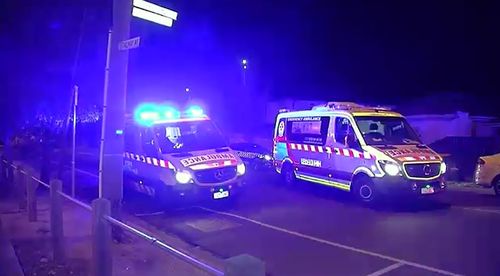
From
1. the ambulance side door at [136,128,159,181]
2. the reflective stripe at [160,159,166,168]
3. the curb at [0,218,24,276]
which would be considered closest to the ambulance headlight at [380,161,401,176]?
the reflective stripe at [160,159,166,168]

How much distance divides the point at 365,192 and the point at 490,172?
3.81 m

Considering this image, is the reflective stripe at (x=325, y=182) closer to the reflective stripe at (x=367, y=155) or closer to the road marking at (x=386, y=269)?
the reflective stripe at (x=367, y=155)

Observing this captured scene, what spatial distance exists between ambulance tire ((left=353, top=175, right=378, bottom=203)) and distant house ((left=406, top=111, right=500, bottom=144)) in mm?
11320

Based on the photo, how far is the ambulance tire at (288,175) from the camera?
42.8ft

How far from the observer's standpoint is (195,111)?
11.1m

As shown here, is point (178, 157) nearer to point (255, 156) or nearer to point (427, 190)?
point (427, 190)

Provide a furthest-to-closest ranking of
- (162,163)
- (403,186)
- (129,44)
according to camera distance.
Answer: (162,163) → (403,186) → (129,44)

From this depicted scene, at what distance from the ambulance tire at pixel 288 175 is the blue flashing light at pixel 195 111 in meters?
3.37

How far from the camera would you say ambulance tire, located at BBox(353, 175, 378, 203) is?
33.1 ft

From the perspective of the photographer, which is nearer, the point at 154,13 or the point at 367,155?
the point at 154,13

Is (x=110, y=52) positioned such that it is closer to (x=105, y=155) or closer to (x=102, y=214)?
(x=105, y=155)

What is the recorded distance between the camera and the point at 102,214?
4.12 m

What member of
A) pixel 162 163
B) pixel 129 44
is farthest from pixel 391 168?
pixel 129 44

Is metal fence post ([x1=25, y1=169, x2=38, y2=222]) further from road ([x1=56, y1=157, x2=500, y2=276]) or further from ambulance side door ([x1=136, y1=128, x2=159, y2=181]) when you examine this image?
ambulance side door ([x1=136, y1=128, x2=159, y2=181])
